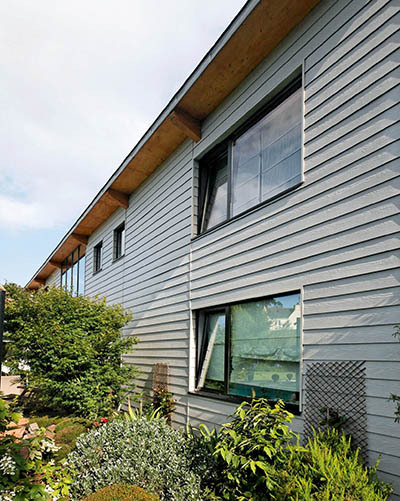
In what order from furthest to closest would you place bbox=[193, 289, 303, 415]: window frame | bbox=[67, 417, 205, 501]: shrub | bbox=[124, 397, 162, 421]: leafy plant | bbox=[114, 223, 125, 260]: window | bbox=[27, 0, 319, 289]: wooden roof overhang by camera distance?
bbox=[114, 223, 125, 260]: window
bbox=[124, 397, 162, 421]: leafy plant
bbox=[27, 0, 319, 289]: wooden roof overhang
bbox=[193, 289, 303, 415]: window frame
bbox=[67, 417, 205, 501]: shrub

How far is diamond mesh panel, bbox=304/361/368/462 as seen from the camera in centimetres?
388

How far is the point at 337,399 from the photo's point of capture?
4.11 metres

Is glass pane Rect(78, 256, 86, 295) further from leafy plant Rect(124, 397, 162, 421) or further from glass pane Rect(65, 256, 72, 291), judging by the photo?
leafy plant Rect(124, 397, 162, 421)

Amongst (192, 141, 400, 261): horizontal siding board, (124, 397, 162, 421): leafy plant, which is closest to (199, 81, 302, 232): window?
(192, 141, 400, 261): horizontal siding board

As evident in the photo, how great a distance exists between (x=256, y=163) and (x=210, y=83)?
142cm

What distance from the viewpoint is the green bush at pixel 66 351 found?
768cm

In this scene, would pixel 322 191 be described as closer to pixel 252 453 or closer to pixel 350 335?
pixel 350 335

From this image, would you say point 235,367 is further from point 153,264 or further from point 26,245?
point 26,245

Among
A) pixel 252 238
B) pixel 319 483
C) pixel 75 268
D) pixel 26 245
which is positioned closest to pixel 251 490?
pixel 319 483

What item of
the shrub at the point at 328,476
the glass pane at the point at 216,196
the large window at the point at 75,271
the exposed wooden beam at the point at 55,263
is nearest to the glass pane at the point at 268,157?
the glass pane at the point at 216,196

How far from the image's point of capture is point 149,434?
16.7 feet

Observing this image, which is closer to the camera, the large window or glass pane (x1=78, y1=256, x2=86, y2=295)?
glass pane (x1=78, y1=256, x2=86, y2=295)

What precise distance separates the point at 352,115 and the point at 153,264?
551 centimetres

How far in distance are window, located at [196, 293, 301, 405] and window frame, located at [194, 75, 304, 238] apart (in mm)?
1205
